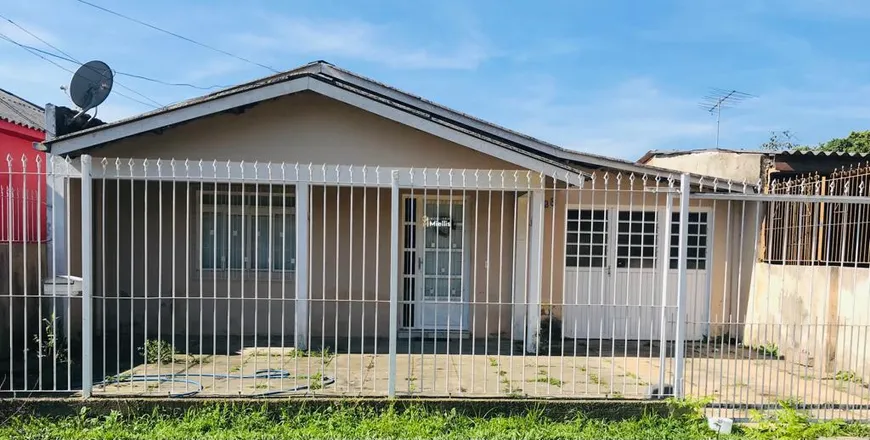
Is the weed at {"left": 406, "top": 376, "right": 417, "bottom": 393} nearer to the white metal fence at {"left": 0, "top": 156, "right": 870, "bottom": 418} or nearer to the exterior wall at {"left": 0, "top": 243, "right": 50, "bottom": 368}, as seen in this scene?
the white metal fence at {"left": 0, "top": 156, "right": 870, "bottom": 418}

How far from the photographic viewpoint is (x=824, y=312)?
5156mm

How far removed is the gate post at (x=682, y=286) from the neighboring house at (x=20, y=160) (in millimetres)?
7324

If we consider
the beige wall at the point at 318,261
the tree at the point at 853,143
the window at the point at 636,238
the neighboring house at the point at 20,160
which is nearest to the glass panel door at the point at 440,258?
the beige wall at the point at 318,261

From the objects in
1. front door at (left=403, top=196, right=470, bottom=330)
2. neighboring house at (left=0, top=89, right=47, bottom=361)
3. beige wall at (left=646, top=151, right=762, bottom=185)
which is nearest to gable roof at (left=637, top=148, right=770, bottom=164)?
beige wall at (left=646, top=151, right=762, bottom=185)

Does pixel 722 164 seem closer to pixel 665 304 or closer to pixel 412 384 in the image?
pixel 665 304

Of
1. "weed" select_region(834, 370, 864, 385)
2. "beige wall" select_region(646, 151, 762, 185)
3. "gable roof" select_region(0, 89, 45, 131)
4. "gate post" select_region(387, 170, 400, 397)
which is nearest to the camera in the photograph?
"gate post" select_region(387, 170, 400, 397)

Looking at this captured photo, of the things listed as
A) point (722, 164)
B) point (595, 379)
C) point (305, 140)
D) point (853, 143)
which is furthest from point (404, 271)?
point (853, 143)

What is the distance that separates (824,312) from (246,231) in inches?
279

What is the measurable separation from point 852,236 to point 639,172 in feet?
8.48

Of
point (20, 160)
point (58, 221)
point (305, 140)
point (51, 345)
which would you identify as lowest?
point (51, 345)

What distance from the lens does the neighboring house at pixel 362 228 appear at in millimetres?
6781

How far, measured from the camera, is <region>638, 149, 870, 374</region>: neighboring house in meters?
5.84

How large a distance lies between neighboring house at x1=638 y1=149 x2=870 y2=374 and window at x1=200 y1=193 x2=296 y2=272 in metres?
5.96

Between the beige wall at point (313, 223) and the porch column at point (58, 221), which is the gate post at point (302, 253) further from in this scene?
the porch column at point (58, 221)
